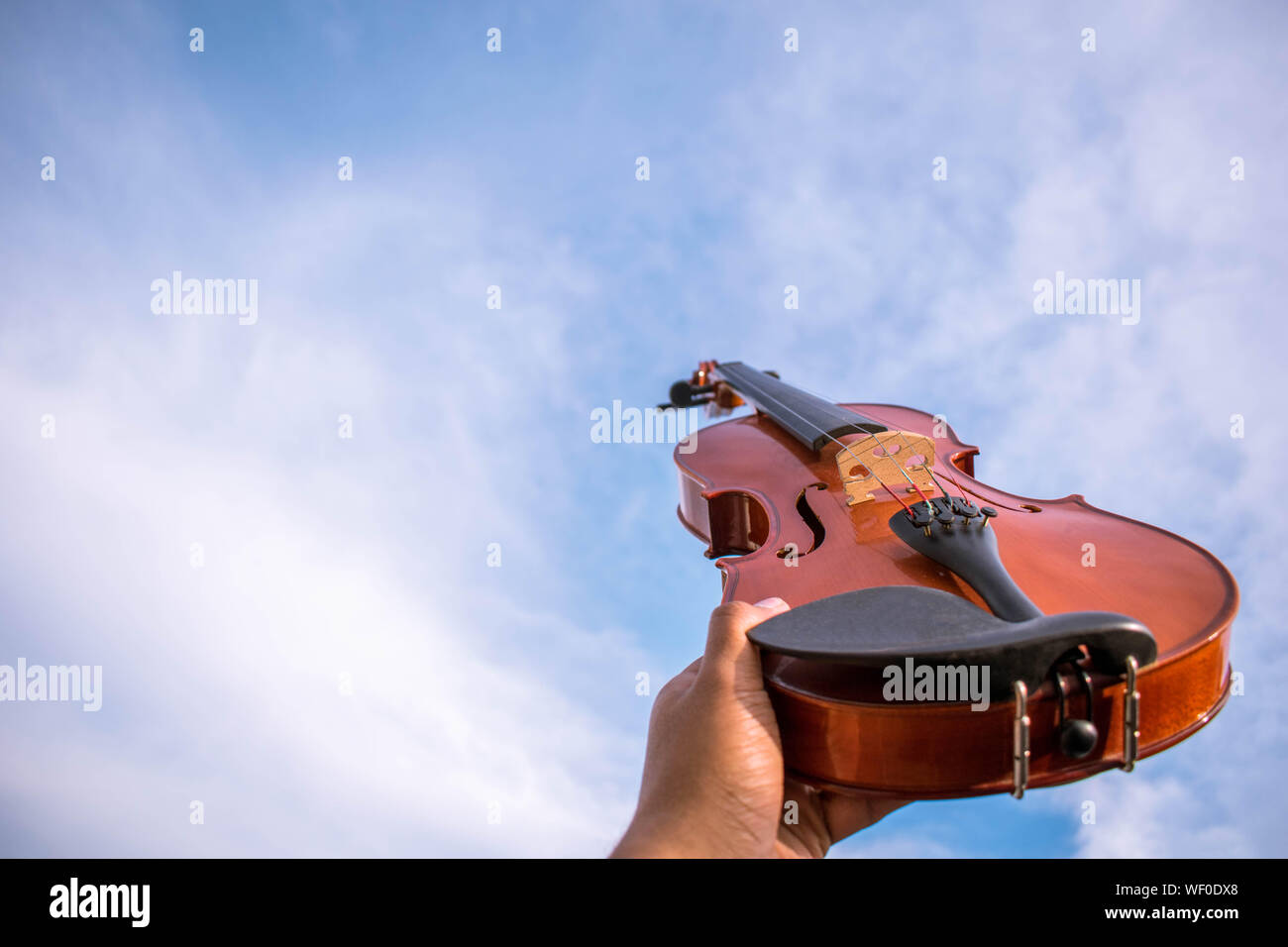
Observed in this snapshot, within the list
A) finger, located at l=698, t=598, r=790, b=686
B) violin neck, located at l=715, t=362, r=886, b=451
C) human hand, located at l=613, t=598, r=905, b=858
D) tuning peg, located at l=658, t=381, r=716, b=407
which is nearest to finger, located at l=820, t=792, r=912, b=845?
human hand, located at l=613, t=598, r=905, b=858

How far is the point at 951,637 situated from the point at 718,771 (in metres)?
0.38

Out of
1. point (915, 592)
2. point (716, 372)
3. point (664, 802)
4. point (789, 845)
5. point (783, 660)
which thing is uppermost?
point (716, 372)

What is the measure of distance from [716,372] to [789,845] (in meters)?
2.35

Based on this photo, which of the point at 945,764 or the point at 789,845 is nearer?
the point at 945,764

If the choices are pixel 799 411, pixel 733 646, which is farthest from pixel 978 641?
pixel 799 411

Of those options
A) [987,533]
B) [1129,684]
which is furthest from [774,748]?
[987,533]

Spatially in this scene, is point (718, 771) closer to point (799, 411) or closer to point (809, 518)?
point (809, 518)

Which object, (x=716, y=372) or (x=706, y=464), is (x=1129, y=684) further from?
(x=716, y=372)

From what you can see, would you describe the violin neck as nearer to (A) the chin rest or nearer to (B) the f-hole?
(B) the f-hole

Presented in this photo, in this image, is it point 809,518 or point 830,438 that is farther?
point 830,438

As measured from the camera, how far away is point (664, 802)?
3.78ft

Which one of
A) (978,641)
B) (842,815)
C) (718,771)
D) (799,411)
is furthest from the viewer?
(799,411)

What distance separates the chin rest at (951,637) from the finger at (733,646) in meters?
0.06

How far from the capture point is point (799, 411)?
2402 millimetres
